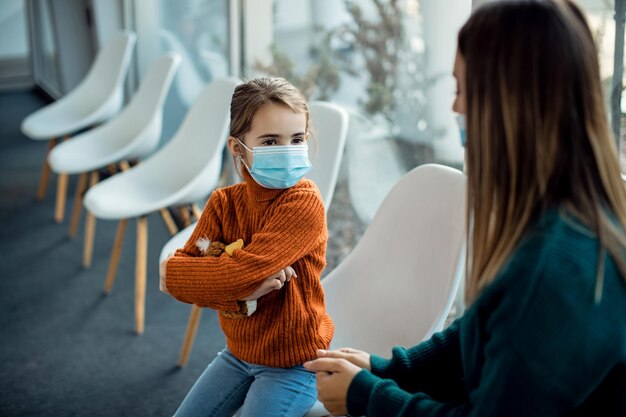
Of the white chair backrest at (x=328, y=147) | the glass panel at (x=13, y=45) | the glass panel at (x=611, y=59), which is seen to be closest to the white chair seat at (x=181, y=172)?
the white chair backrest at (x=328, y=147)

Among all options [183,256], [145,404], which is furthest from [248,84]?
[145,404]

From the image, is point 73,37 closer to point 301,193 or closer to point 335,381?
point 301,193

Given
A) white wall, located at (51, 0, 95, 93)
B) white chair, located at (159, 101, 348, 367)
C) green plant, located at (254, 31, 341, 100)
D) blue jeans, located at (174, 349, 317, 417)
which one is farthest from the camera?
white wall, located at (51, 0, 95, 93)

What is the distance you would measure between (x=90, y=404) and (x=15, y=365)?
46 centimetres

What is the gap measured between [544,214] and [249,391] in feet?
2.72

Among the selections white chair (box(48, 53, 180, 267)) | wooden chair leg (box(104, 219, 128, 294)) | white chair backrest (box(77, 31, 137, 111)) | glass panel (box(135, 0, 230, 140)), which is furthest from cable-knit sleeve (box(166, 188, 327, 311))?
white chair backrest (box(77, 31, 137, 111))

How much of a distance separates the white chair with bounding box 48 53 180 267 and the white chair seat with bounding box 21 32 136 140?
40cm

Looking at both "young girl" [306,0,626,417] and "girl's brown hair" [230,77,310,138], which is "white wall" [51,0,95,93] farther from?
"young girl" [306,0,626,417]

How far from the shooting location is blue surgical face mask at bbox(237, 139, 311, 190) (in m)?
1.64

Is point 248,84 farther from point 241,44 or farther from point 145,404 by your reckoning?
point 241,44

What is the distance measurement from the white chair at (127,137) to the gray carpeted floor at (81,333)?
0.25 m

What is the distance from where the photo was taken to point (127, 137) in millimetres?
3824

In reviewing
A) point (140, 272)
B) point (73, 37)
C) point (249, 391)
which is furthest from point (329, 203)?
point (73, 37)

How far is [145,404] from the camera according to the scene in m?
2.60
